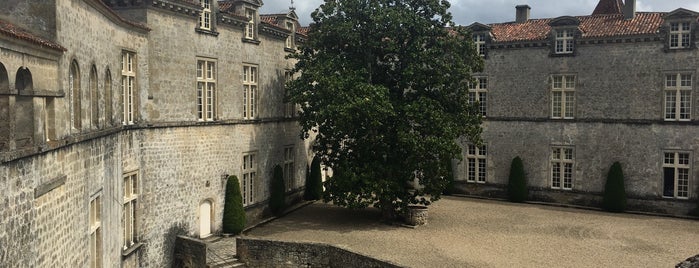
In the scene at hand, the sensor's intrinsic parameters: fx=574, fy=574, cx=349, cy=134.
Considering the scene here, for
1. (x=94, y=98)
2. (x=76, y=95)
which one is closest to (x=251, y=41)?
(x=94, y=98)

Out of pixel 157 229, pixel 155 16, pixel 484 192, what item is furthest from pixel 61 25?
pixel 484 192

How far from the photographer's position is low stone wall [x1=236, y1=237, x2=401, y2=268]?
2117cm

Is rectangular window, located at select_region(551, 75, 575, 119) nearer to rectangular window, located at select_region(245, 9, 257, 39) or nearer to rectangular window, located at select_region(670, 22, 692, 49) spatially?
rectangular window, located at select_region(670, 22, 692, 49)

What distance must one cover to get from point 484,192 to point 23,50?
1145 inches

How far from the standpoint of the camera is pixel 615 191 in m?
30.1

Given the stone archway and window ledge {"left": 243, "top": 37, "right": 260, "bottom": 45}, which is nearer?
the stone archway

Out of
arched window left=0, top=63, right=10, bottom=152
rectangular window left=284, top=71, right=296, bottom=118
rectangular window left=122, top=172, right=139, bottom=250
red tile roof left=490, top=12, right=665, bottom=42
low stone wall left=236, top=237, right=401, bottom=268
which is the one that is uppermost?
red tile roof left=490, top=12, right=665, bottom=42

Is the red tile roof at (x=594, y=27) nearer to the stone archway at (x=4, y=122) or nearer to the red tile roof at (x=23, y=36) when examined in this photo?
the red tile roof at (x=23, y=36)

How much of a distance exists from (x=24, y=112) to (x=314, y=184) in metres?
23.6

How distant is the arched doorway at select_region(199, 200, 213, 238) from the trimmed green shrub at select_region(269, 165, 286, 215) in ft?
15.6

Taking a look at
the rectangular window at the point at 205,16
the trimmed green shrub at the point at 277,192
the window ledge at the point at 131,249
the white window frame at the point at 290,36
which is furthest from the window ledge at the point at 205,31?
the window ledge at the point at 131,249

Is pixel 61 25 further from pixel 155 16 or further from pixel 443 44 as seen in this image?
pixel 443 44

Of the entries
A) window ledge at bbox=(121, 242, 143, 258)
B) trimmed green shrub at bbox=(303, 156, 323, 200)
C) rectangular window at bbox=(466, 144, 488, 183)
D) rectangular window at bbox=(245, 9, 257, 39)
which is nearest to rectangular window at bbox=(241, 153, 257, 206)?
rectangular window at bbox=(245, 9, 257, 39)

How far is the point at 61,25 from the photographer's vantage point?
1182 cm
